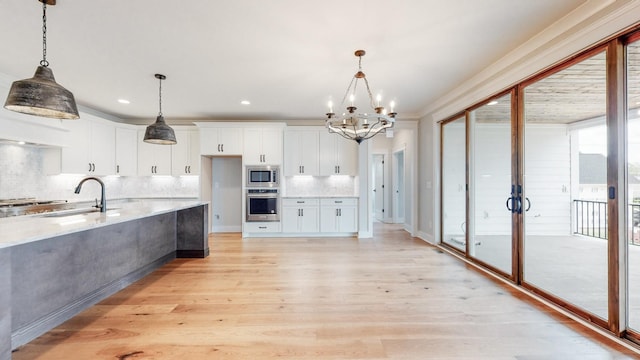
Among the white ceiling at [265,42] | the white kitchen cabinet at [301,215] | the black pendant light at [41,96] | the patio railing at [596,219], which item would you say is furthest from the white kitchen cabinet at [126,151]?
the patio railing at [596,219]

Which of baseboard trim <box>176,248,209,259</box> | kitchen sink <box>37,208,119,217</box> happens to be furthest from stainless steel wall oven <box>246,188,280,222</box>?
kitchen sink <box>37,208,119,217</box>

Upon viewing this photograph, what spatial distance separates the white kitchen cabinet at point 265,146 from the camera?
18.2ft

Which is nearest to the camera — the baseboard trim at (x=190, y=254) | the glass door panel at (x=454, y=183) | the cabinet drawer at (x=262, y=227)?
the baseboard trim at (x=190, y=254)

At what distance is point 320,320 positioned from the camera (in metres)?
2.22

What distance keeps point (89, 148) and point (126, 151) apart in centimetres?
68

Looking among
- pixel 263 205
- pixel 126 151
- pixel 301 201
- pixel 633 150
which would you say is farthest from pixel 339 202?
pixel 126 151

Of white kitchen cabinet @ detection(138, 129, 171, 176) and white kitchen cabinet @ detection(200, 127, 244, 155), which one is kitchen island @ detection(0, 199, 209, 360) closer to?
white kitchen cabinet @ detection(200, 127, 244, 155)

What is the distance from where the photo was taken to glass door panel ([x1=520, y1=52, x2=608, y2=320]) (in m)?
2.40

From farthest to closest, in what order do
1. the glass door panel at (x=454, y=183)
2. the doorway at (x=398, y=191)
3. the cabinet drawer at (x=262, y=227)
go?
the doorway at (x=398, y=191) → the cabinet drawer at (x=262, y=227) → the glass door panel at (x=454, y=183)

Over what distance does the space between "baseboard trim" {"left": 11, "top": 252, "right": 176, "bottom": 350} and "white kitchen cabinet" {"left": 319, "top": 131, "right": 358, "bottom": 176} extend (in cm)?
360

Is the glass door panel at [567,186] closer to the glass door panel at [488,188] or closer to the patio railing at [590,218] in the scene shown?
the patio railing at [590,218]

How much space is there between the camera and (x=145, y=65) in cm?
320

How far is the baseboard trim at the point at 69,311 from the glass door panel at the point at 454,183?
455 cm

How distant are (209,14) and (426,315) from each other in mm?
3158
